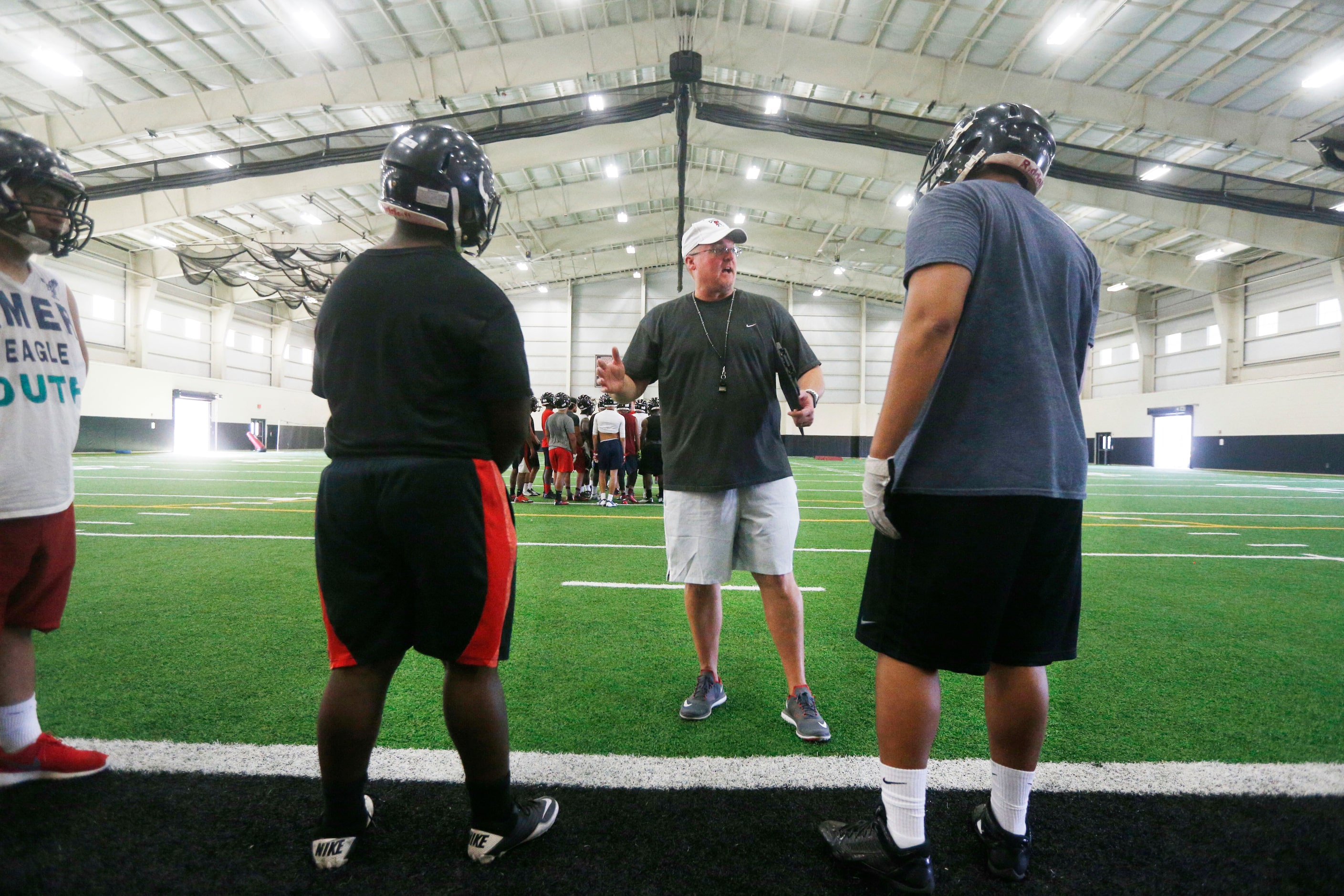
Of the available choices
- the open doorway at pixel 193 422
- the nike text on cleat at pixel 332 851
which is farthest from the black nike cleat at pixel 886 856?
the open doorway at pixel 193 422

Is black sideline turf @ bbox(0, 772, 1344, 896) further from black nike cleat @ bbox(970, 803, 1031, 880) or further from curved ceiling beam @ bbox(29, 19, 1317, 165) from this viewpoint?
curved ceiling beam @ bbox(29, 19, 1317, 165)

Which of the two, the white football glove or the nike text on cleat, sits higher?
the white football glove

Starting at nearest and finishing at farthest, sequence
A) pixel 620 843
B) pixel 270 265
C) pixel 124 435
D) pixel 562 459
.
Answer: pixel 620 843, pixel 562 459, pixel 270 265, pixel 124 435

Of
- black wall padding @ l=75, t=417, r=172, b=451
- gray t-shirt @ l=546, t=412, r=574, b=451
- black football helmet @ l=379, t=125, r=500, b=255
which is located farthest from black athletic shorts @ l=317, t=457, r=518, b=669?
black wall padding @ l=75, t=417, r=172, b=451

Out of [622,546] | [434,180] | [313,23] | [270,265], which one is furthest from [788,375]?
[270,265]

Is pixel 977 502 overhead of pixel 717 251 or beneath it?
beneath

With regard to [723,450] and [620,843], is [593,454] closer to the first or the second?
[723,450]

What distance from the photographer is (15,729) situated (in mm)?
2016

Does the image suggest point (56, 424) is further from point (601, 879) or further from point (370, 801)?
point (601, 879)

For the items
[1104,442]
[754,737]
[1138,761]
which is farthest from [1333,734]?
[1104,442]

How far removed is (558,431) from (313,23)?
31.5 feet

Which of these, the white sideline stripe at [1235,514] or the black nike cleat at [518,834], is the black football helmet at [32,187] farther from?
the white sideline stripe at [1235,514]

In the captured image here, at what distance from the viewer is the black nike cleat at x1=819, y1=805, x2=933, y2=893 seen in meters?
1.64

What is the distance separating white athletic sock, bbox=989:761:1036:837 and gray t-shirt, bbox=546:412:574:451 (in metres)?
9.17
